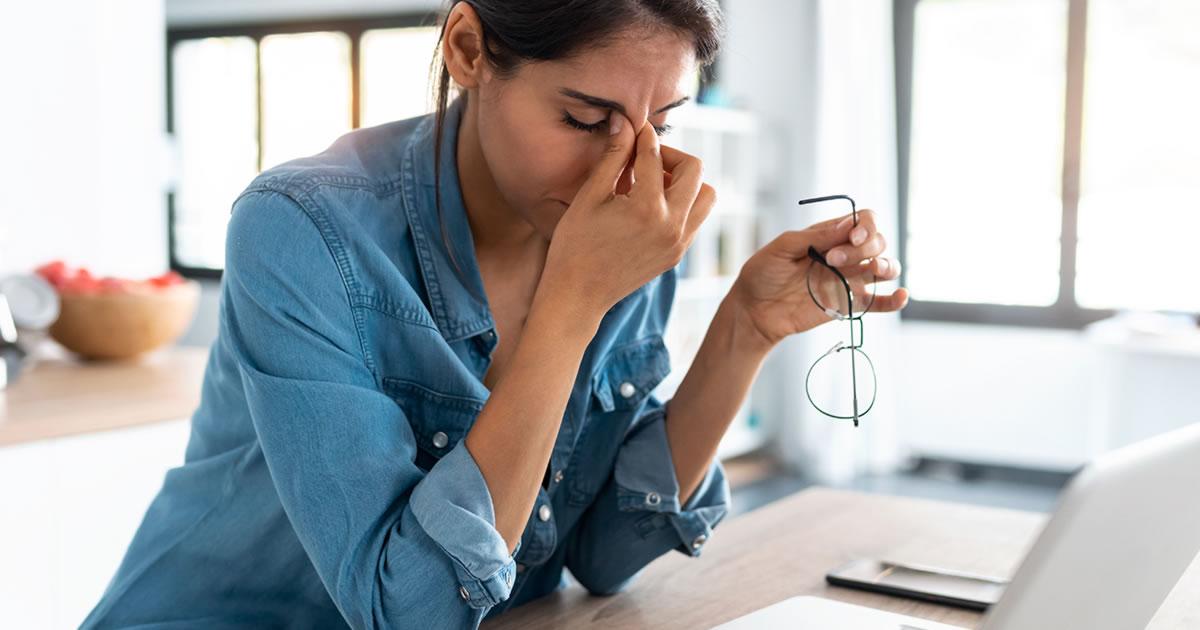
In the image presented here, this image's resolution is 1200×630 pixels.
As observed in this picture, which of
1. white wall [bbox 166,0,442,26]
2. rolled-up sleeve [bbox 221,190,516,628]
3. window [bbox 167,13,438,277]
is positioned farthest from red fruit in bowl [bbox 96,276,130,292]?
white wall [bbox 166,0,442,26]

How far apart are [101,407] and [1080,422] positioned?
13.0ft

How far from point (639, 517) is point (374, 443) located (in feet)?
1.29

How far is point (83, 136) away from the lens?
2.79 m

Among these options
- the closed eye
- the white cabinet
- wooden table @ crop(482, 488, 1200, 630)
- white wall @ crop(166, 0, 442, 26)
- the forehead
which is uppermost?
white wall @ crop(166, 0, 442, 26)

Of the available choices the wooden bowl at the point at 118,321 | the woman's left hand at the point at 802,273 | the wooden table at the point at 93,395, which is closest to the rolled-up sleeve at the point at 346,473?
the woman's left hand at the point at 802,273

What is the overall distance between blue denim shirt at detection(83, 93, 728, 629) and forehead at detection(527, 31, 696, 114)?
0.19 meters

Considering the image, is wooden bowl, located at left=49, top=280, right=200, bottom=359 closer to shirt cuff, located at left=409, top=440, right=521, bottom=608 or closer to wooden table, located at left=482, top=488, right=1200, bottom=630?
wooden table, located at left=482, top=488, right=1200, bottom=630

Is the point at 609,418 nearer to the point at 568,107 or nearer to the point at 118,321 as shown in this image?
the point at 568,107

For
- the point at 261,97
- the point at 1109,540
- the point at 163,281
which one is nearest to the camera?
the point at 1109,540

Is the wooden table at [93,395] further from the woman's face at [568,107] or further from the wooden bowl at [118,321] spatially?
the woman's face at [568,107]

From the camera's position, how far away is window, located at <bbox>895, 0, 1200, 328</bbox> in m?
4.60

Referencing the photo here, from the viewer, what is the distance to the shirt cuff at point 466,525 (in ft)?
3.07

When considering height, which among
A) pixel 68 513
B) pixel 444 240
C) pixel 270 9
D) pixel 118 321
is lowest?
pixel 68 513

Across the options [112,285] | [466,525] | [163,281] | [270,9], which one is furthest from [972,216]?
[466,525]
